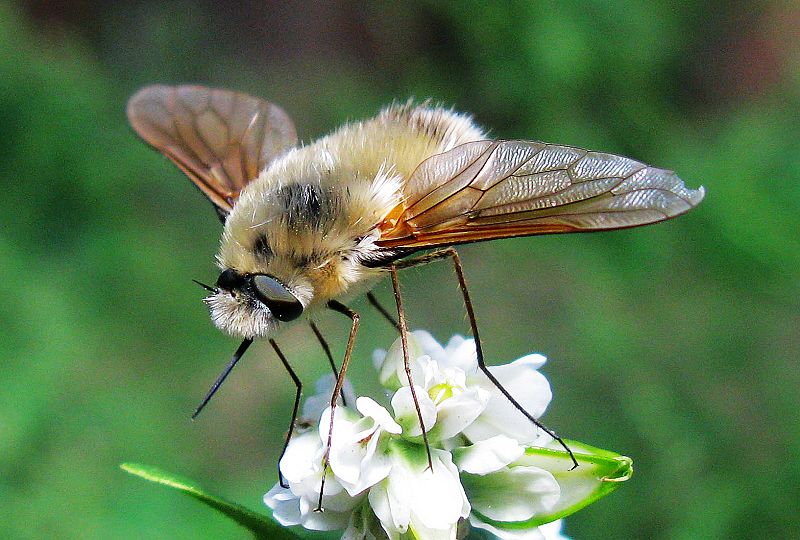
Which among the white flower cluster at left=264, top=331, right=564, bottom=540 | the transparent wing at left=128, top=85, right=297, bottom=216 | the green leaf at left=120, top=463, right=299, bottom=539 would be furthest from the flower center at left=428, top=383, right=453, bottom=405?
the transparent wing at left=128, top=85, right=297, bottom=216

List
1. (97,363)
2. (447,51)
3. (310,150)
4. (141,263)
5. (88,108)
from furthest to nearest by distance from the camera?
(447,51), (88,108), (141,263), (97,363), (310,150)

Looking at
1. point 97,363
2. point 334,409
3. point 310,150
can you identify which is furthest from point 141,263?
point 334,409

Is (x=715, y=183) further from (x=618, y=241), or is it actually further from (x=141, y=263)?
(x=141, y=263)

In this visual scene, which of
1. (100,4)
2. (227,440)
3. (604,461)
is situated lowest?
(604,461)

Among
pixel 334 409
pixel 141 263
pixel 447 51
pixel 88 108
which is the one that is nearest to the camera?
pixel 334 409

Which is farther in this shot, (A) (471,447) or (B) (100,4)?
(B) (100,4)

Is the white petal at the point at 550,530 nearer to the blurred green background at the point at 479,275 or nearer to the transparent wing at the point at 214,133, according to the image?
the transparent wing at the point at 214,133

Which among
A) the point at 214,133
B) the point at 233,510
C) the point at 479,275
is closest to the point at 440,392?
the point at 233,510

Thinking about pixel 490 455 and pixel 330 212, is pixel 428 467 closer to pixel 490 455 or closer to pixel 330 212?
pixel 490 455
